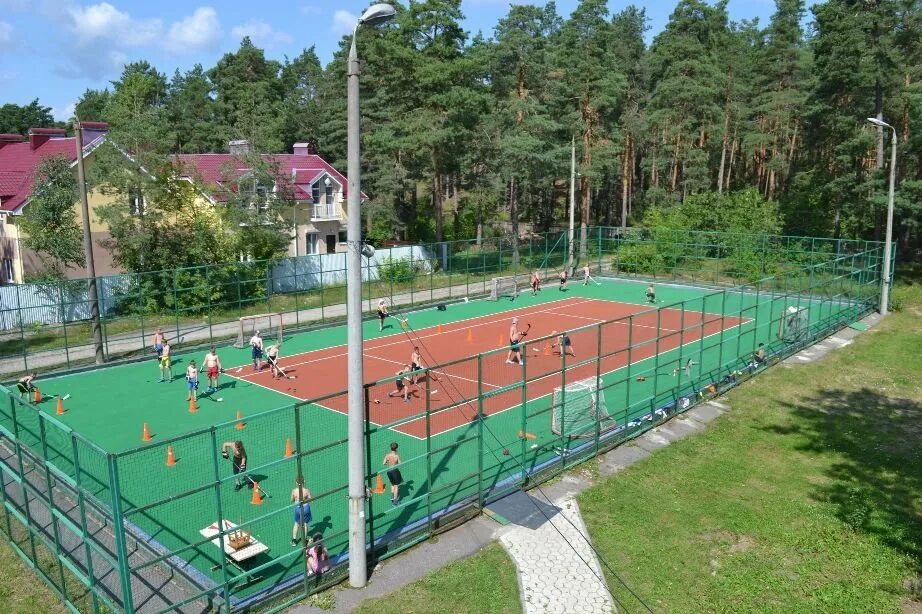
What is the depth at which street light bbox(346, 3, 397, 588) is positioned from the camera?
9805mm

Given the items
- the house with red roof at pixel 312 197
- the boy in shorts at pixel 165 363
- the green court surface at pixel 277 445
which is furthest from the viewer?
the house with red roof at pixel 312 197

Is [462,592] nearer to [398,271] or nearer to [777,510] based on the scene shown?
[777,510]

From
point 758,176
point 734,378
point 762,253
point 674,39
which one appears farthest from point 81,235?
point 758,176

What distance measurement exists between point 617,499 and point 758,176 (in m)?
54.8

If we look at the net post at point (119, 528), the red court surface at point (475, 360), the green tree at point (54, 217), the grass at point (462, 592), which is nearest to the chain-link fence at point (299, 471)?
the net post at point (119, 528)

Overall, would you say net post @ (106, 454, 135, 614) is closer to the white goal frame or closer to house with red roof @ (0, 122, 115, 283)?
house with red roof @ (0, 122, 115, 283)

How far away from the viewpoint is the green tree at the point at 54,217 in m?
30.8

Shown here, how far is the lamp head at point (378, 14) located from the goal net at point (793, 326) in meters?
20.9

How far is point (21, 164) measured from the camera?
137 feet

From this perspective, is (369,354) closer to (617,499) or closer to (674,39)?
(617,499)

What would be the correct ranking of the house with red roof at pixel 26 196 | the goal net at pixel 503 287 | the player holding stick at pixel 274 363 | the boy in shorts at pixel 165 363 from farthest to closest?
the goal net at pixel 503 287 < the house with red roof at pixel 26 196 < the player holding stick at pixel 274 363 < the boy in shorts at pixel 165 363

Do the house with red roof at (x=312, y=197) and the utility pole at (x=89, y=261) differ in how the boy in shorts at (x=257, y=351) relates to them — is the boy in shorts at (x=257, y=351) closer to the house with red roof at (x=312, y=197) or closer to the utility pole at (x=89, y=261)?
the utility pole at (x=89, y=261)

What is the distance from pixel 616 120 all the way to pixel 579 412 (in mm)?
50845

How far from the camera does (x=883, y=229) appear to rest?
149 feet
